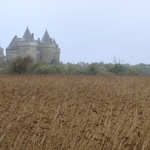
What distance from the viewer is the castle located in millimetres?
85562

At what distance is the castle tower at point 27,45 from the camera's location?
8488cm

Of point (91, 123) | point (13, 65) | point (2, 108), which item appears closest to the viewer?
point (91, 123)

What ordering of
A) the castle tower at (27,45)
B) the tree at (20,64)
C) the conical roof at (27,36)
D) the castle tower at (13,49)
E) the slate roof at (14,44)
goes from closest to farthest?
the tree at (20,64) → the castle tower at (27,45) → the conical roof at (27,36) → the castle tower at (13,49) → the slate roof at (14,44)

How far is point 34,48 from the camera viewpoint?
86562 millimetres

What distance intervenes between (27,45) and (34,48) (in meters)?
2.15

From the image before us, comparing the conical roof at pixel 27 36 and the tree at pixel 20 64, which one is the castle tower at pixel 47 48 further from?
the tree at pixel 20 64

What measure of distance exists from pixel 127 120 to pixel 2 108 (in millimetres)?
2327

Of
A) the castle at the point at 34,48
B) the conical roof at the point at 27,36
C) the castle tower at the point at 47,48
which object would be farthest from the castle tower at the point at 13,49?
the castle tower at the point at 47,48

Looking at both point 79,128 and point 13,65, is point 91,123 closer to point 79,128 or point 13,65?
point 79,128

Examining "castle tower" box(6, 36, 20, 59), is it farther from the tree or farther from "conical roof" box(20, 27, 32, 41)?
the tree

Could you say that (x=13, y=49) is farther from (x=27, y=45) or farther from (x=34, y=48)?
(x=34, y=48)

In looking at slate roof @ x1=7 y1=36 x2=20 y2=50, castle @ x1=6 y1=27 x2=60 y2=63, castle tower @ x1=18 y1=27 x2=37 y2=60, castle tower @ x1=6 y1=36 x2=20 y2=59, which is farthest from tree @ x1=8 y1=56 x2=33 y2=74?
slate roof @ x1=7 y1=36 x2=20 y2=50

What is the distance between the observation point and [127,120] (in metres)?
5.22

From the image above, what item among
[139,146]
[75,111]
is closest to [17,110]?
[75,111]
